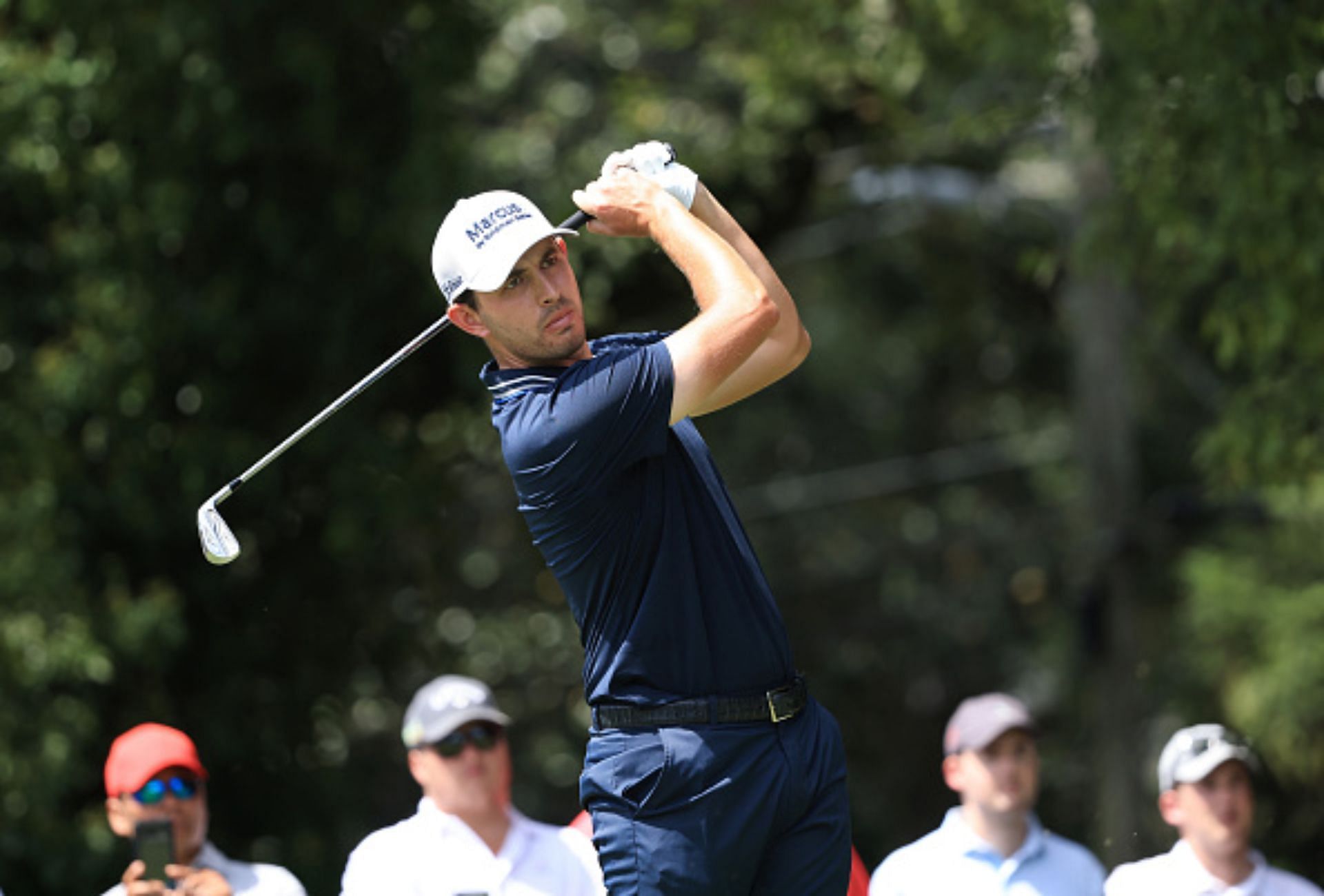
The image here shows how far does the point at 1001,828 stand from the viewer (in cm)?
630

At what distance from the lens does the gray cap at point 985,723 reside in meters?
6.39

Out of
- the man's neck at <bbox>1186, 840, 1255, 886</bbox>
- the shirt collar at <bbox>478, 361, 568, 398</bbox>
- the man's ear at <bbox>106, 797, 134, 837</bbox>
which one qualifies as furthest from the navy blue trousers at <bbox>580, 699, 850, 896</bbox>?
the man's ear at <bbox>106, 797, 134, 837</bbox>

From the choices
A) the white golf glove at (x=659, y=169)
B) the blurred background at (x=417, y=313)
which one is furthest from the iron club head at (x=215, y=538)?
the blurred background at (x=417, y=313)

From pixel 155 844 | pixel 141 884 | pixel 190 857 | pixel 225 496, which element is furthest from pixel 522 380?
pixel 190 857

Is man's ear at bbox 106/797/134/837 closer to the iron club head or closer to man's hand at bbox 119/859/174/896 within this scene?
man's hand at bbox 119/859/174/896

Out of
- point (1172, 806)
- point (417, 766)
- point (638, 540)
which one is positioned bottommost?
point (1172, 806)

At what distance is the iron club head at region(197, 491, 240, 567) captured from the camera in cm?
461

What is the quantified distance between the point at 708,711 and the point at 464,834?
260cm

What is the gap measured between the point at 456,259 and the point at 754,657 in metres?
0.93

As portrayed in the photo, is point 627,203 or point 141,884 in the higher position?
point 627,203

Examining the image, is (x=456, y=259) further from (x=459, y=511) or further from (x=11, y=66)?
(x=459, y=511)

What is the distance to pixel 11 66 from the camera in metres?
10.4

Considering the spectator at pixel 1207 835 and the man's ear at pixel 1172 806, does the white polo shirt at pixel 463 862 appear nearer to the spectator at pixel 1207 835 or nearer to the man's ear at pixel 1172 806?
the spectator at pixel 1207 835

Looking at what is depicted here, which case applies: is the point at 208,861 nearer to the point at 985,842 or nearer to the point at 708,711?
the point at 985,842
